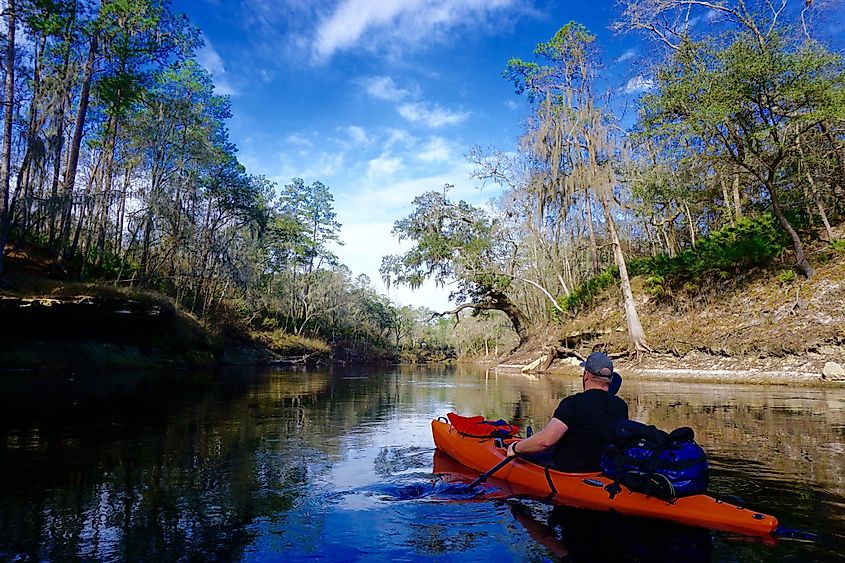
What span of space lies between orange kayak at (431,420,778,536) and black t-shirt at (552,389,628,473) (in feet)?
0.62

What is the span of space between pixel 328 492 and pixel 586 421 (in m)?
2.70

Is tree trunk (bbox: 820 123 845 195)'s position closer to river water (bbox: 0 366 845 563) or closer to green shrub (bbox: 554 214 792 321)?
green shrub (bbox: 554 214 792 321)

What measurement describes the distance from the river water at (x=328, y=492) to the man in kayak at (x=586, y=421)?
486mm

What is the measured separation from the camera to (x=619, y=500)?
4043 millimetres

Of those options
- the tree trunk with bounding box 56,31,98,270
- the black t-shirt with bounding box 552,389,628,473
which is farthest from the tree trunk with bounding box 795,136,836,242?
the tree trunk with bounding box 56,31,98,270

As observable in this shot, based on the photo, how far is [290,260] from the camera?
154 feet

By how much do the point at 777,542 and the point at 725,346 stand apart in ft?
51.2

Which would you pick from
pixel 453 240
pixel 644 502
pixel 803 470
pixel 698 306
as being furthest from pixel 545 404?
pixel 453 240

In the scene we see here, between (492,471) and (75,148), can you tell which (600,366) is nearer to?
(492,471)

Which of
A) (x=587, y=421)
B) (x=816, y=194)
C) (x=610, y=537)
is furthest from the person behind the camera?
(x=816, y=194)

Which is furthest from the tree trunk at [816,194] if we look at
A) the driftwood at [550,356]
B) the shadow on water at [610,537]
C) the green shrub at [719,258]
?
the shadow on water at [610,537]

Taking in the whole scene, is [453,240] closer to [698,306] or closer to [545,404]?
[698,306]

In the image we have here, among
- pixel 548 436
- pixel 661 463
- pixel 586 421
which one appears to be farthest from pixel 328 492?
pixel 661 463

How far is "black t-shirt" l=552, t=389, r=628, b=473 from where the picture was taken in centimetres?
441
